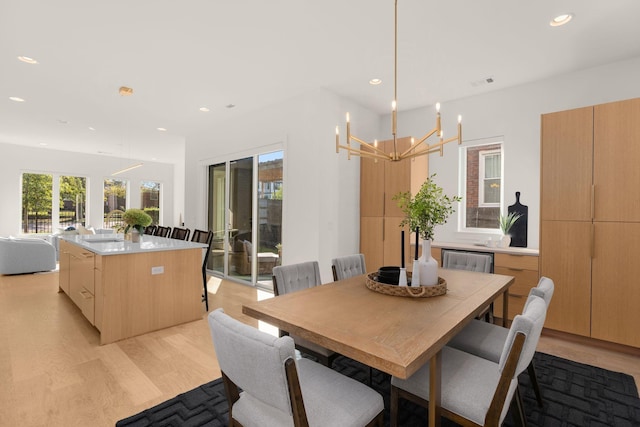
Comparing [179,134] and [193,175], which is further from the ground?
[179,134]

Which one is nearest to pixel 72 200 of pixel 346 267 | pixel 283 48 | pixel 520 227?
pixel 283 48

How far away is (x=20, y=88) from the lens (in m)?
4.20

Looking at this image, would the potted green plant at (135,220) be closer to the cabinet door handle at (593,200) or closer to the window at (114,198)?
the cabinet door handle at (593,200)

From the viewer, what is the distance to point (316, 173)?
13.7 ft

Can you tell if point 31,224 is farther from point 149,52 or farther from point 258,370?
point 258,370

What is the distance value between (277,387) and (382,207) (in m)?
3.62

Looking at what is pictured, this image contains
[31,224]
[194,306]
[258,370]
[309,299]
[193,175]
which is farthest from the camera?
[31,224]

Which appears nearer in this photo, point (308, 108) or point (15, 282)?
point (308, 108)

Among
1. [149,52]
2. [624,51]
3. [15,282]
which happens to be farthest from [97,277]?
[624,51]

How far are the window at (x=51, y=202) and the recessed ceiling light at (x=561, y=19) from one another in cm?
1041

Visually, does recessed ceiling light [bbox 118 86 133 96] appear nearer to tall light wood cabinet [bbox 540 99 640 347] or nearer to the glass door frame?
the glass door frame

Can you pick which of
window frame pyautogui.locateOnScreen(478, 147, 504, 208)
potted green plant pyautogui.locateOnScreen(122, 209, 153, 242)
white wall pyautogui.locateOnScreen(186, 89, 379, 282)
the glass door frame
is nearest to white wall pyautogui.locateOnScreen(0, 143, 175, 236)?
the glass door frame

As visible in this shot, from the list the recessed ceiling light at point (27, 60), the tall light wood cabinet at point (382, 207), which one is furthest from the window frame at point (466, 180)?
the recessed ceiling light at point (27, 60)

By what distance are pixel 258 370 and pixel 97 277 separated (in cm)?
276
